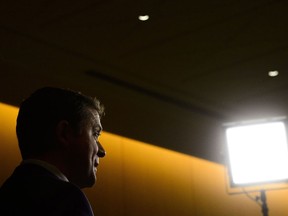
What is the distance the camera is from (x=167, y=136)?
6.91 metres

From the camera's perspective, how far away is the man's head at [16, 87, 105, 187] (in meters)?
1.27

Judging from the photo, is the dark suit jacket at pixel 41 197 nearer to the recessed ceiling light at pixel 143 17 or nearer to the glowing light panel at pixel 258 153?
the recessed ceiling light at pixel 143 17

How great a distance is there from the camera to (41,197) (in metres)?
1.09

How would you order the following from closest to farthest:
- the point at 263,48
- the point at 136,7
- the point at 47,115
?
1. the point at 47,115
2. the point at 136,7
3. the point at 263,48

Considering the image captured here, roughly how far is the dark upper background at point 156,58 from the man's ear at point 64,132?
111 inches

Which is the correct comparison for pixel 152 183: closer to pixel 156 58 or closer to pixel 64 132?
pixel 156 58

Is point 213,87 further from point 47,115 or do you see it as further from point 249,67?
point 47,115

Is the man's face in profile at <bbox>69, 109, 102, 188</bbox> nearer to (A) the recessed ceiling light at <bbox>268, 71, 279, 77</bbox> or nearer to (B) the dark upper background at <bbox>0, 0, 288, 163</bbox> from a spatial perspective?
(B) the dark upper background at <bbox>0, 0, 288, 163</bbox>

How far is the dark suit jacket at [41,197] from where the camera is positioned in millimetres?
1052

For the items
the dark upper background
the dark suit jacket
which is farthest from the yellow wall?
the dark suit jacket

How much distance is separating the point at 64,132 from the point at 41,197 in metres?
0.23

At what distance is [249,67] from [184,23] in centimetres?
132

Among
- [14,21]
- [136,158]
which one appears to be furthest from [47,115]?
[136,158]

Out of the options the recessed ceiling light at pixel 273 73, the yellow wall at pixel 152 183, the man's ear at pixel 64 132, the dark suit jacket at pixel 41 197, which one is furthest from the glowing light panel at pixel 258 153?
the dark suit jacket at pixel 41 197
